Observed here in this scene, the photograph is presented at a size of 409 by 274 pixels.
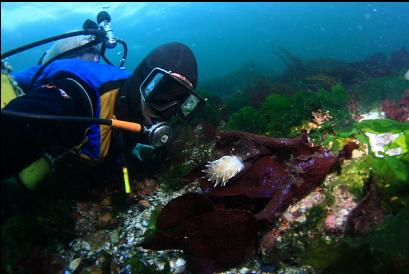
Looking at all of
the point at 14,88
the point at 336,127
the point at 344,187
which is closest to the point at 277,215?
the point at 344,187

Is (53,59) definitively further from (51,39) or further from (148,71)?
(148,71)

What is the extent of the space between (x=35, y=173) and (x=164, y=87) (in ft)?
5.82

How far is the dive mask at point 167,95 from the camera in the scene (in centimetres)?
355

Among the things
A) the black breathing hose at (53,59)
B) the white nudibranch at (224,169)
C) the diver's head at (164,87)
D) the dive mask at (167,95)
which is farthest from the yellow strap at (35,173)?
the white nudibranch at (224,169)

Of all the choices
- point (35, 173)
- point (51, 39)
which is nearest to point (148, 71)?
point (51, 39)

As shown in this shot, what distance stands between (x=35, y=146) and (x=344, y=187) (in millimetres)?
2597

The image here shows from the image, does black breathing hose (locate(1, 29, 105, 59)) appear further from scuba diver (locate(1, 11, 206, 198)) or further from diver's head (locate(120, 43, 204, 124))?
diver's head (locate(120, 43, 204, 124))

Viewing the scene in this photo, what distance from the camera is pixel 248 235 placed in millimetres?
2615

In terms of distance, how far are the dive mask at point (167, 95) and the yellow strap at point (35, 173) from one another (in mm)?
1394

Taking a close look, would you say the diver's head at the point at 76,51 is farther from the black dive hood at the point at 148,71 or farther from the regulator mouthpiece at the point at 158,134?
the regulator mouthpiece at the point at 158,134

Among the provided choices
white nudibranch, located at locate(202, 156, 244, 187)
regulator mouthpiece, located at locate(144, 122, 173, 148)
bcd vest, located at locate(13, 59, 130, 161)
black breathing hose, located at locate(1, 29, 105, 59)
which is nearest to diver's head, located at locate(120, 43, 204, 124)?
bcd vest, located at locate(13, 59, 130, 161)

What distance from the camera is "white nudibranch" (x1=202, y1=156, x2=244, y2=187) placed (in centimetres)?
295

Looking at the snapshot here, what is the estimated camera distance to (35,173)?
3.59 meters

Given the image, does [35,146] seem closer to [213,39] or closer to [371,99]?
[371,99]
